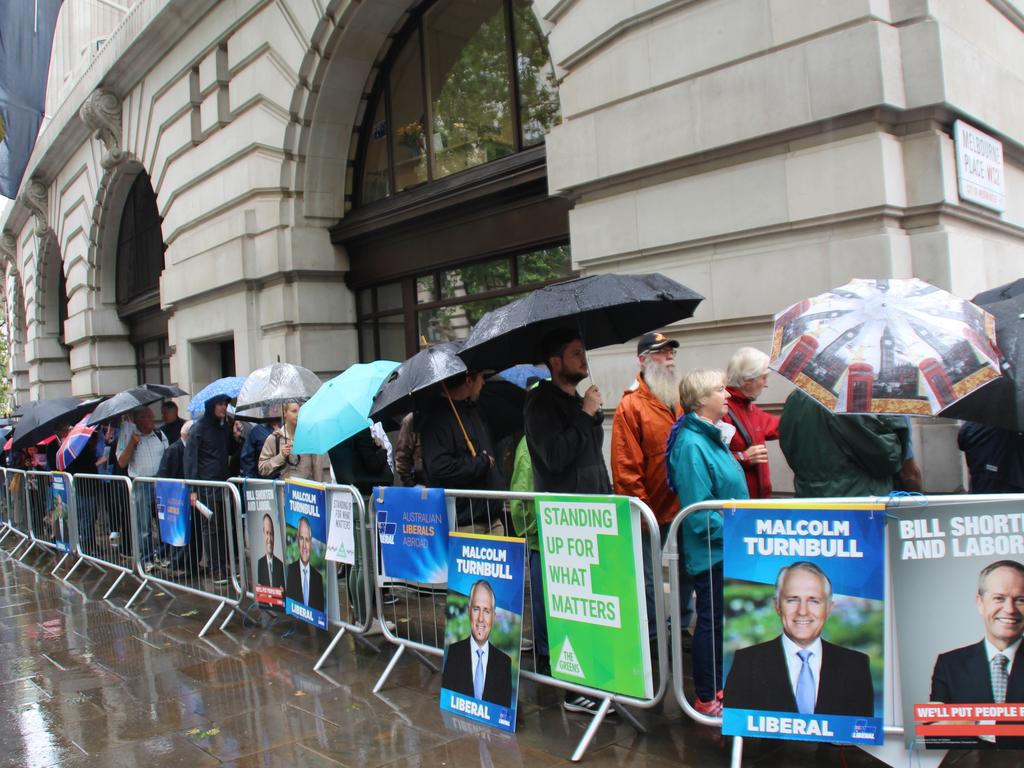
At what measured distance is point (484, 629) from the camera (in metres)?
4.78

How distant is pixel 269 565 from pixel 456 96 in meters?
6.82

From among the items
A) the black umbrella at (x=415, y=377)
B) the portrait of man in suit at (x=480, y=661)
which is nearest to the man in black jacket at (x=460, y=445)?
the black umbrella at (x=415, y=377)

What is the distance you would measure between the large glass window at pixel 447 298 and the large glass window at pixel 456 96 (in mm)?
1320

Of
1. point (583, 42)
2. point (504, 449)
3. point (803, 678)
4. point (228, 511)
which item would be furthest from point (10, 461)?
point (803, 678)

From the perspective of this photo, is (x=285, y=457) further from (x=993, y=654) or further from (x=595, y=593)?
(x=993, y=654)

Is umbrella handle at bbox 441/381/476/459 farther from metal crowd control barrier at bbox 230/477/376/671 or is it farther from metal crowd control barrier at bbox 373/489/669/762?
metal crowd control barrier at bbox 230/477/376/671

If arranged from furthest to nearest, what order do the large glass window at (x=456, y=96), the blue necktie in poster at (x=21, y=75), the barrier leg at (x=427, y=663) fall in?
the large glass window at (x=456, y=96)
the blue necktie in poster at (x=21, y=75)
the barrier leg at (x=427, y=663)

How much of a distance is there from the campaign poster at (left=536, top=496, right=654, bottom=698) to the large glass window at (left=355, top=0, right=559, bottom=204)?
6.29 m

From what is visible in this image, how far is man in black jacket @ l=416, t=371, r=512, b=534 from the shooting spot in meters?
5.69

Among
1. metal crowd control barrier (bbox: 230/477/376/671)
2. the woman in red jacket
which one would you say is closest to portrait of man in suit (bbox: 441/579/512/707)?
metal crowd control barrier (bbox: 230/477/376/671)

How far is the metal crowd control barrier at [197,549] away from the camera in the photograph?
24.4ft

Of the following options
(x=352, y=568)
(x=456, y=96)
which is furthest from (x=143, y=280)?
(x=352, y=568)

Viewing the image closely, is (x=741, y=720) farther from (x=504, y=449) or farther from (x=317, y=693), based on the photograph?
(x=504, y=449)

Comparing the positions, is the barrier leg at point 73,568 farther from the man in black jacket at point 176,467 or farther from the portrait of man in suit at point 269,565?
the portrait of man in suit at point 269,565
